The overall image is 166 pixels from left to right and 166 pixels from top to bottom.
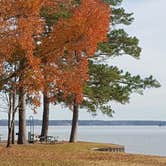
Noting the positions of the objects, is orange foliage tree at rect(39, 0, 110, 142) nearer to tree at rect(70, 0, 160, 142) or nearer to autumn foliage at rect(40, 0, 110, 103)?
autumn foliage at rect(40, 0, 110, 103)

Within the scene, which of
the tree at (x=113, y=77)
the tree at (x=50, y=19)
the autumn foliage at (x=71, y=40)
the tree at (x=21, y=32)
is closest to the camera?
the tree at (x=21, y=32)

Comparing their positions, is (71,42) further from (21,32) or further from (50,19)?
(50,19)

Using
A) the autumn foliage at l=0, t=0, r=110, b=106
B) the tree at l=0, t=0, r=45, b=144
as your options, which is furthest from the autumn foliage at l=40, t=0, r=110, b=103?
the tree at l=0, t=0, r=45, b=144

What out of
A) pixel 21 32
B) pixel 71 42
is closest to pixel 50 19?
pixel 71 42

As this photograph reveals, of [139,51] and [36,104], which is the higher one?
[139,51]

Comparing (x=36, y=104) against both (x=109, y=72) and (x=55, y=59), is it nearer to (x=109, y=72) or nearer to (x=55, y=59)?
(x=55, y=59)

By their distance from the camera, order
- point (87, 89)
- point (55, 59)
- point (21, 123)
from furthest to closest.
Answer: point (87, 89)
point (21, 123)
point (55, 59)

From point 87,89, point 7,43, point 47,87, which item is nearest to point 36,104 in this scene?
point 47,87

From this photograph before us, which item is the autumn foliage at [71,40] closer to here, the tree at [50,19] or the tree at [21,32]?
the tree at [50,19]

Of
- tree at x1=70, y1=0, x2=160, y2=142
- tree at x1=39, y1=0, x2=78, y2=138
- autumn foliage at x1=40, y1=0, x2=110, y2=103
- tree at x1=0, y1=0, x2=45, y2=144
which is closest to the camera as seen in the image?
tree at x1=0, y1=0, x2=45, y2=144

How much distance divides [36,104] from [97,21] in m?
5.71

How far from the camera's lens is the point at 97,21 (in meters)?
31.5

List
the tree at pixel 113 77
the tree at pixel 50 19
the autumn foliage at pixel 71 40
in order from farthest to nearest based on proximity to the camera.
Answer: the tree at pixel 113 77 → the tree at pixel 50 19 → the autumn foliage at pixel 71 40

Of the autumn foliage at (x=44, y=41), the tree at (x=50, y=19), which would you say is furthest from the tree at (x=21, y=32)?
the tree at (x=50, y=19)
